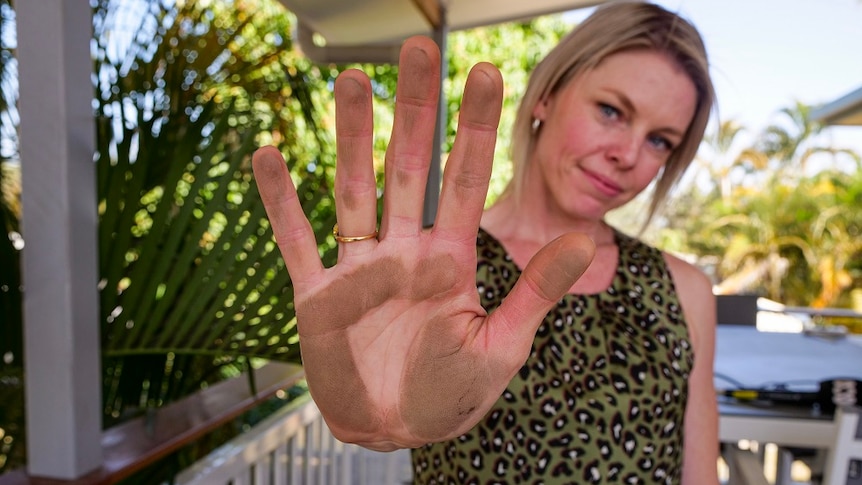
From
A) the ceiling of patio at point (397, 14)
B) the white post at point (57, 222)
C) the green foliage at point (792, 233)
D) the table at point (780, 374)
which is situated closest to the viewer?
the white post at point (57, 222)

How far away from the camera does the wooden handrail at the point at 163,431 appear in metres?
1.29

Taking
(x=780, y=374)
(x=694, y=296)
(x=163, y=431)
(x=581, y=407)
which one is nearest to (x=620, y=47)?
(x=694, y=296)

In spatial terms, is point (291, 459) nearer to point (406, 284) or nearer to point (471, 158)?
point (406, 284)

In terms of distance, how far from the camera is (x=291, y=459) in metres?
1.88

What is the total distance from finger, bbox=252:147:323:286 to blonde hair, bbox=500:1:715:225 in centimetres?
83

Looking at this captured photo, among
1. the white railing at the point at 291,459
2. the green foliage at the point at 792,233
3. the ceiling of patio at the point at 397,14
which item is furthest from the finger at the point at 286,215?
the green foliage at the point at 792,233

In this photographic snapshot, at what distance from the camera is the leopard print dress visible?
123 cm

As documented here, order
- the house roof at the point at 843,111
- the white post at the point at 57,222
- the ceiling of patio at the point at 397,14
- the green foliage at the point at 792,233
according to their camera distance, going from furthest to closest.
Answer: the green foliage at the point at 792,233
the house roof at the point at 843,111
the ceiling of patio at the point at 397,14
the white post at the point at 57,222

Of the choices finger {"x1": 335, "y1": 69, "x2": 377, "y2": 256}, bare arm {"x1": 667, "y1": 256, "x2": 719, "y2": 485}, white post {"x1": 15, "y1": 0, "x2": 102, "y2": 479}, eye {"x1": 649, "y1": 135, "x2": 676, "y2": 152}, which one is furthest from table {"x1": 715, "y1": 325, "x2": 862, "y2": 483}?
white post {"x1": 15, "y1": 0, "x2": 102, "y2": 479}

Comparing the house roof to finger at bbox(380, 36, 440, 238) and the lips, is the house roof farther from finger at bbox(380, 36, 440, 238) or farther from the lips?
finger at bbox(380, 36, 440, 238)

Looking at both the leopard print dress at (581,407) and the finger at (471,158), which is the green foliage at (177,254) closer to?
the leopard print dress at (581,407)

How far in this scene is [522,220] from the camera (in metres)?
1.50

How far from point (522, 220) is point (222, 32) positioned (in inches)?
58.9

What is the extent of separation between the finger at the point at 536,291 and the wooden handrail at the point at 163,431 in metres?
0.95
